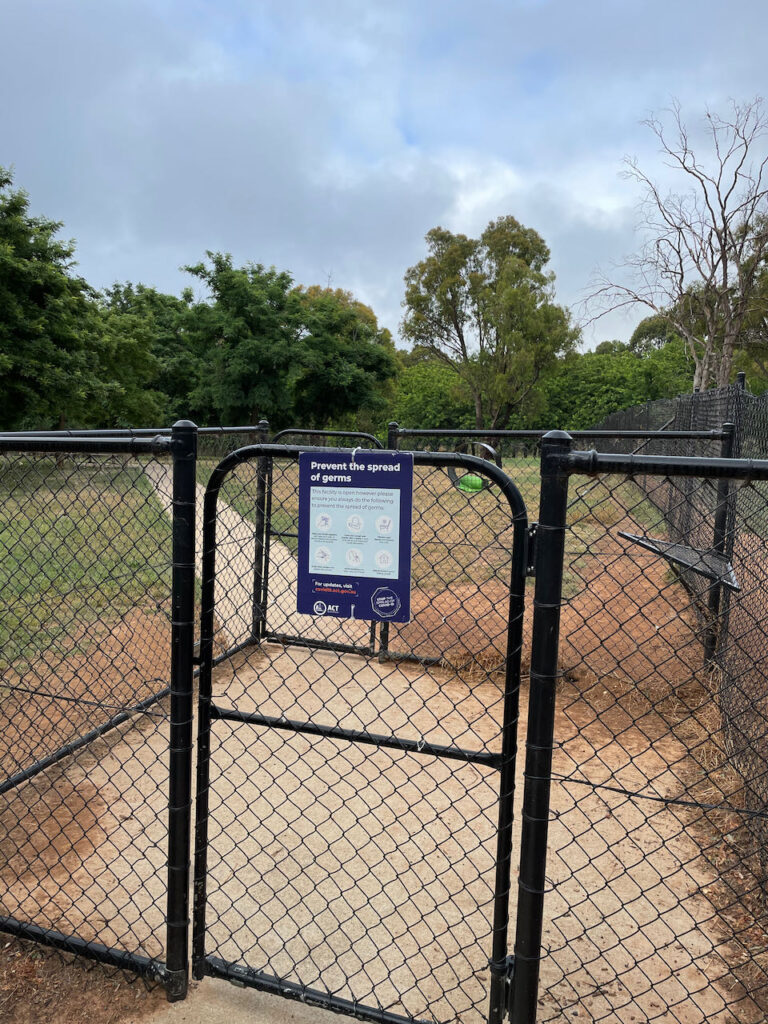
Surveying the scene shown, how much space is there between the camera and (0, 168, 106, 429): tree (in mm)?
16141

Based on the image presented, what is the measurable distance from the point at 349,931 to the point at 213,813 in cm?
100

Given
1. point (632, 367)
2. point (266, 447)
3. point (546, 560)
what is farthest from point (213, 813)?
point (632, 367)

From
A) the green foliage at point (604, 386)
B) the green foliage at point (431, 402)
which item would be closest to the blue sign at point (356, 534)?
the green foliage at point (604, 386)

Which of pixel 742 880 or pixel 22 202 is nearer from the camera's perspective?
pixel 742 880

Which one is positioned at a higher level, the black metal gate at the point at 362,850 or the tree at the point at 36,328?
the tree at the point at 36,328

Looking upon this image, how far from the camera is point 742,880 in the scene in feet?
9.20

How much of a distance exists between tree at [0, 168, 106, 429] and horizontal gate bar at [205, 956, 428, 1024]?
615 inches

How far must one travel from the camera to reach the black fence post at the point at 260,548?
16.1ft

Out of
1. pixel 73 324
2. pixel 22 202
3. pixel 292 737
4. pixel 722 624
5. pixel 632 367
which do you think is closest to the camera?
pixel 292 737

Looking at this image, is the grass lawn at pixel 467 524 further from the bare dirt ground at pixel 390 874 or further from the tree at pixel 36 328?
the tree at pixel 36 328

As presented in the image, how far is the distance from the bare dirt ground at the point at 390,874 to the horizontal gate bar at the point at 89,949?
124 millimetres

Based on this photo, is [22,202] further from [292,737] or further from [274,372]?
[292,737]

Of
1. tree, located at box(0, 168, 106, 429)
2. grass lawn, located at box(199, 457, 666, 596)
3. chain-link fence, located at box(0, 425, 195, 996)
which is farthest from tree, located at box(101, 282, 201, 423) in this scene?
chain-link fence, located at box(0, 425, 195, 996)

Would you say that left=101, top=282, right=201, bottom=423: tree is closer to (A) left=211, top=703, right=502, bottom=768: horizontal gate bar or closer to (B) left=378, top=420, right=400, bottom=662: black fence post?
(B) left=378, top=420, right=400, bottom=662: black fence post
